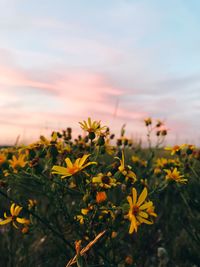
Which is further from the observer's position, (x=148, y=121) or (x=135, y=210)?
(x=148, y=121)

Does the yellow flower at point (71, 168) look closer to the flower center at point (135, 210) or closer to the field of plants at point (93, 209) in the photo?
the field of plants at point (93, 209)

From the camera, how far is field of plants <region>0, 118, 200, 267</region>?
212 cm

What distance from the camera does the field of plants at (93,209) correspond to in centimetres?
212

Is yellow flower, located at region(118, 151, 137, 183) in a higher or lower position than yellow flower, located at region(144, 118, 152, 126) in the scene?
lower

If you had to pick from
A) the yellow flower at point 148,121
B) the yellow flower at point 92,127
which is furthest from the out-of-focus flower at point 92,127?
the yellow flower at point 148,121

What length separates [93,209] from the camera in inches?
87.6

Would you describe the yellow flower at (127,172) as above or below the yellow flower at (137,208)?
above

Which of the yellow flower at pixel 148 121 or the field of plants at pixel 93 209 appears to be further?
the yellow flower at pixel 148 121

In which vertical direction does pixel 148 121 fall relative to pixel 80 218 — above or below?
above

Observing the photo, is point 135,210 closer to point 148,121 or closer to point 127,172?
point 127,172

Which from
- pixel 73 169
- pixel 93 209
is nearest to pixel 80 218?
pixel 93 209

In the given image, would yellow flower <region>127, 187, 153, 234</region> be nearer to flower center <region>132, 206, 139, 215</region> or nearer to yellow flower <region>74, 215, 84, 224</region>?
flower center <region>132, 206, 139, 215</region>

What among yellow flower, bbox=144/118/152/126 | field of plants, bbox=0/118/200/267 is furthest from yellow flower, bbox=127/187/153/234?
yellow flower, bbox=144/118/152/126

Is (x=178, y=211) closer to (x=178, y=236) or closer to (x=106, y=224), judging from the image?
(x=178, y=236)
